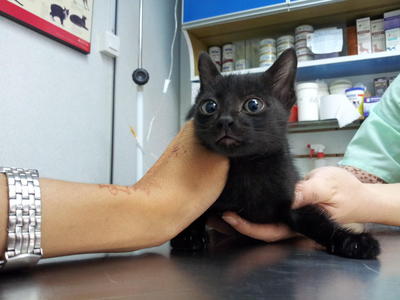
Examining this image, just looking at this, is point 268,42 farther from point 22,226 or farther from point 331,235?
point 22,226

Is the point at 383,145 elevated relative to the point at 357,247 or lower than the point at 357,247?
elevated

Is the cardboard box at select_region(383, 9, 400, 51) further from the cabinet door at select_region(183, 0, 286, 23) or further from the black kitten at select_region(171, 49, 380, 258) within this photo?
the black kitten at select_region(171, 49, 380, 258)

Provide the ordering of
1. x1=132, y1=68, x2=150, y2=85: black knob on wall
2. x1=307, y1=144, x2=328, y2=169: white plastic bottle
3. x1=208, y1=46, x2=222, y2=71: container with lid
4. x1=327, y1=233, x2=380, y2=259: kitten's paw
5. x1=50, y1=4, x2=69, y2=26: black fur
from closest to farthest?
x1=327, y1=233, x2=380, y2=259: kitten's paw → x1=50, y1=4, x2=69, y2=26: black fur → x1=132, y1=68, x2=150, y2=85: black knob on wall → x1=307, y1=144, x2=328, y2=169: white plastic bottle → x1=208, y1=46, x2=222, y2=71: container with lid

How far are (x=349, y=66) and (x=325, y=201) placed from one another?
44.2 inches

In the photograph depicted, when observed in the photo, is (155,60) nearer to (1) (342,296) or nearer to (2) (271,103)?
(2) (271,103)

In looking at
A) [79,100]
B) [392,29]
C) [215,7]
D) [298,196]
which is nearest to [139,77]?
[79,100]

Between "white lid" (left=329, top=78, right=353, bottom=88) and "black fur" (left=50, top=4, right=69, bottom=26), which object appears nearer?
"black fur" (left=50, top=4, right=69, bottom=26)

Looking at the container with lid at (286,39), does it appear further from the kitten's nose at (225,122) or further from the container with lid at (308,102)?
the kitten's nose at (225,122)

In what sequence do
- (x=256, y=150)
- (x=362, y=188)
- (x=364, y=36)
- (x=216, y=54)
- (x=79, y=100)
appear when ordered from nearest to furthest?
(x=256, y=150) → (x=362, y=188) → (x=79, y=100) → (x=364, y=36) → (x=216, y=54)

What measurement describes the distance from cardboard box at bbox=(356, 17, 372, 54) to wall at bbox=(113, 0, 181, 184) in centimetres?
109

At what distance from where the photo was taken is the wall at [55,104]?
113 cm

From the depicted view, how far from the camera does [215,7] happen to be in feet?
5.82

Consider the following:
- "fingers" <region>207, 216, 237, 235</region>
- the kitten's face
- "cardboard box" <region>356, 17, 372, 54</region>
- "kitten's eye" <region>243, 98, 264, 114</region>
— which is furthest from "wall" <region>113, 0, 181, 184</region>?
"cardboard box" <region>356, 17, 372, 54</region>

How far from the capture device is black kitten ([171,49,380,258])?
726mm
